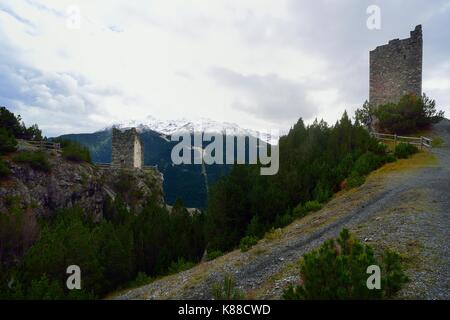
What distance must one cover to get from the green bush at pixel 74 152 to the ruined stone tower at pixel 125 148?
8.89 metres

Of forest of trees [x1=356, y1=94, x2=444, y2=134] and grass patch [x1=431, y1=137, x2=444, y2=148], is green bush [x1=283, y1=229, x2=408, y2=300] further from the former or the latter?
forest of trees [x1=356, y1=94, x2=444, y2=134]

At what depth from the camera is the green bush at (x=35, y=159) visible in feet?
97.5

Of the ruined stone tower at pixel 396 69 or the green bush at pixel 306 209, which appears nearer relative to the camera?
the green bush at pixel 306 209

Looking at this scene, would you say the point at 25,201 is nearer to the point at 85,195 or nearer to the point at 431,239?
the point at 85,195

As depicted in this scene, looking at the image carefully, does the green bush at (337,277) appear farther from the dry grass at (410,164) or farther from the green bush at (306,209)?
the dry grass at (410,164)

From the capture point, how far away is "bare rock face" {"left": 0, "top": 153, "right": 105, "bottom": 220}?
27453mm

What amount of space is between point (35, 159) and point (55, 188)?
3130 millimetres

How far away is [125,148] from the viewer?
1901 inches

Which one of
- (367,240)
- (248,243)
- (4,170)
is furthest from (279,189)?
(4,170)

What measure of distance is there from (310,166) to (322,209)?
3.69 meters

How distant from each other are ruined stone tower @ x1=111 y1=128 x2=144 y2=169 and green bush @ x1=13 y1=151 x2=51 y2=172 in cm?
1608

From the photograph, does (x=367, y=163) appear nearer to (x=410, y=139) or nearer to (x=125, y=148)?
(x=410, y=139)

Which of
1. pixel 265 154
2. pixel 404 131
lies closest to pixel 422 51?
pixel 404 131

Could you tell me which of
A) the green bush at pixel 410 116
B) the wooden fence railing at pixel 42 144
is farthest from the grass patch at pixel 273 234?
the wooden fence railing at pixel 42 144
